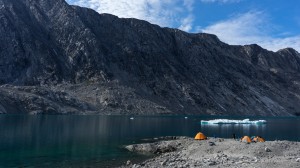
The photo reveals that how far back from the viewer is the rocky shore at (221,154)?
3206 centimetres

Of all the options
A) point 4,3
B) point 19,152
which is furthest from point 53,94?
point 19,152

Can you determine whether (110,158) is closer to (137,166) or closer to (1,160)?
(137,166)

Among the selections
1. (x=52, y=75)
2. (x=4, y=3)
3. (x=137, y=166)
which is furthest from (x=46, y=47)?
(x=137, y=166)

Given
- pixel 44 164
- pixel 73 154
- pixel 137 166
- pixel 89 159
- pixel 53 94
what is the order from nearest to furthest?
1. pixel 137 166
2. pixel 44 164
3. pixel 89 159
4. pixel 73 154
5. pixel 53 94

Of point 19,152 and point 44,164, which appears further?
point 19,152

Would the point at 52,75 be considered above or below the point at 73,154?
above

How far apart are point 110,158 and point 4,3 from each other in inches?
7009

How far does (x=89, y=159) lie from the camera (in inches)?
1674

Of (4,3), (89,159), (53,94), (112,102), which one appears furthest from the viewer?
(4,3)

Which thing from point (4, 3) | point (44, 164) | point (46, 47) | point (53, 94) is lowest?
point (44, 164)

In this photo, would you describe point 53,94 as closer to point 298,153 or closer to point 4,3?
point 4,3

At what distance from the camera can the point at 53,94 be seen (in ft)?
526

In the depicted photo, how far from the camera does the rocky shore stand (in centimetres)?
3206

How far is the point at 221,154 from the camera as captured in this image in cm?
3978
